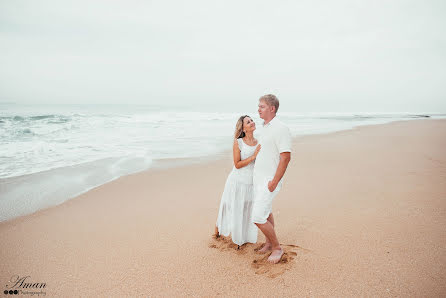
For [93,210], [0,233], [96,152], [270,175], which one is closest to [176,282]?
[270,175]

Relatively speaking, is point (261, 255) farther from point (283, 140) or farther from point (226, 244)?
point (283, 140)

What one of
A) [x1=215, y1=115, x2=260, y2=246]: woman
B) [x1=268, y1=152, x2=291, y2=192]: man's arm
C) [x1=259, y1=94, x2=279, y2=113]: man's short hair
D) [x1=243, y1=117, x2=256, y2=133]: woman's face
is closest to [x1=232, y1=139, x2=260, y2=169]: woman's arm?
[x1=215, y1=115, x2=260, y2=246]: woman

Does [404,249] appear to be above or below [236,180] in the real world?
below

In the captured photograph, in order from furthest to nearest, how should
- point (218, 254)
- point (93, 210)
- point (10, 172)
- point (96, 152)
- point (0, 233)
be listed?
point (96, 152), point (10, 172), point (93, 210), point (0, 233), point (218, 254)

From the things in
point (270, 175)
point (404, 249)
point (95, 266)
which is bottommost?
point (95, 266)

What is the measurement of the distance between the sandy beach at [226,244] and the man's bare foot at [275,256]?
6 cm

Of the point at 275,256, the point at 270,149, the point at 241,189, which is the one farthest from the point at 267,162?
the point at 275,256

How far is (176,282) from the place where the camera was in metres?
2.87

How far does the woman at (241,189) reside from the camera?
333cm

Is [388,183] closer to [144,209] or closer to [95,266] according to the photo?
[144,209]

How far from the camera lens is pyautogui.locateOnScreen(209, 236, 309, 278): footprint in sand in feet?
9.78

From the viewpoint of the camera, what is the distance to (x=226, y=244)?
362 cm

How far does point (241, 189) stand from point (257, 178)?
503 mm

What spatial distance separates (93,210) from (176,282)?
2764 mm
